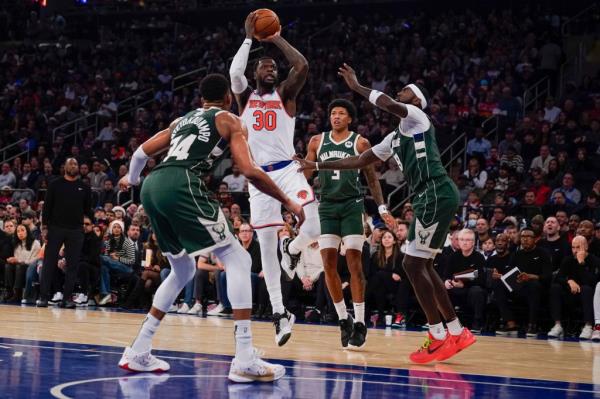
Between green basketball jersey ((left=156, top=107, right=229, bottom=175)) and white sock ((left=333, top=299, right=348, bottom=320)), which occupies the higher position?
green basketball jersey ((left=156, top=107, right=229, bottom=175))

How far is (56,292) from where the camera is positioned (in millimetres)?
15266

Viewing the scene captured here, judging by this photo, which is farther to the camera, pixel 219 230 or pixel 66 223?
pixel 66 223

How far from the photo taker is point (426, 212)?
8.11m

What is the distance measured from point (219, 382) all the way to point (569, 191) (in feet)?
32.5

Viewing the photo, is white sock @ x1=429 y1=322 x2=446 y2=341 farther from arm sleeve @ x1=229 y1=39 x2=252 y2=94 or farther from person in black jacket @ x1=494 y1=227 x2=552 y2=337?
person in black jacket @ x1=494 y1=227 x2=552 y2=337

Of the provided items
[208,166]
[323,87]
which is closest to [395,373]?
[208,166]

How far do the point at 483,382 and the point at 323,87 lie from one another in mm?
15737

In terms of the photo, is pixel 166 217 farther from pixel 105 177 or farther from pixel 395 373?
pixel 105 177

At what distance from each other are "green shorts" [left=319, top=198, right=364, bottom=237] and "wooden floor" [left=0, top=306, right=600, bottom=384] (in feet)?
3.67

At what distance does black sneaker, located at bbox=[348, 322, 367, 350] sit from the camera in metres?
8.91

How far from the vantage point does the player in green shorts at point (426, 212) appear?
8.09 meters

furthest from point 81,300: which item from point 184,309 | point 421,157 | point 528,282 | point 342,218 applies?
point 421,157

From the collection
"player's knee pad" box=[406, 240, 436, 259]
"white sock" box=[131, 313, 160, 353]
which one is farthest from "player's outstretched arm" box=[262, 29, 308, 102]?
"white sock" box=[131, 313, 160, 353]

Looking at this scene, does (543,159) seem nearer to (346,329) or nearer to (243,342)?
(346,329)
